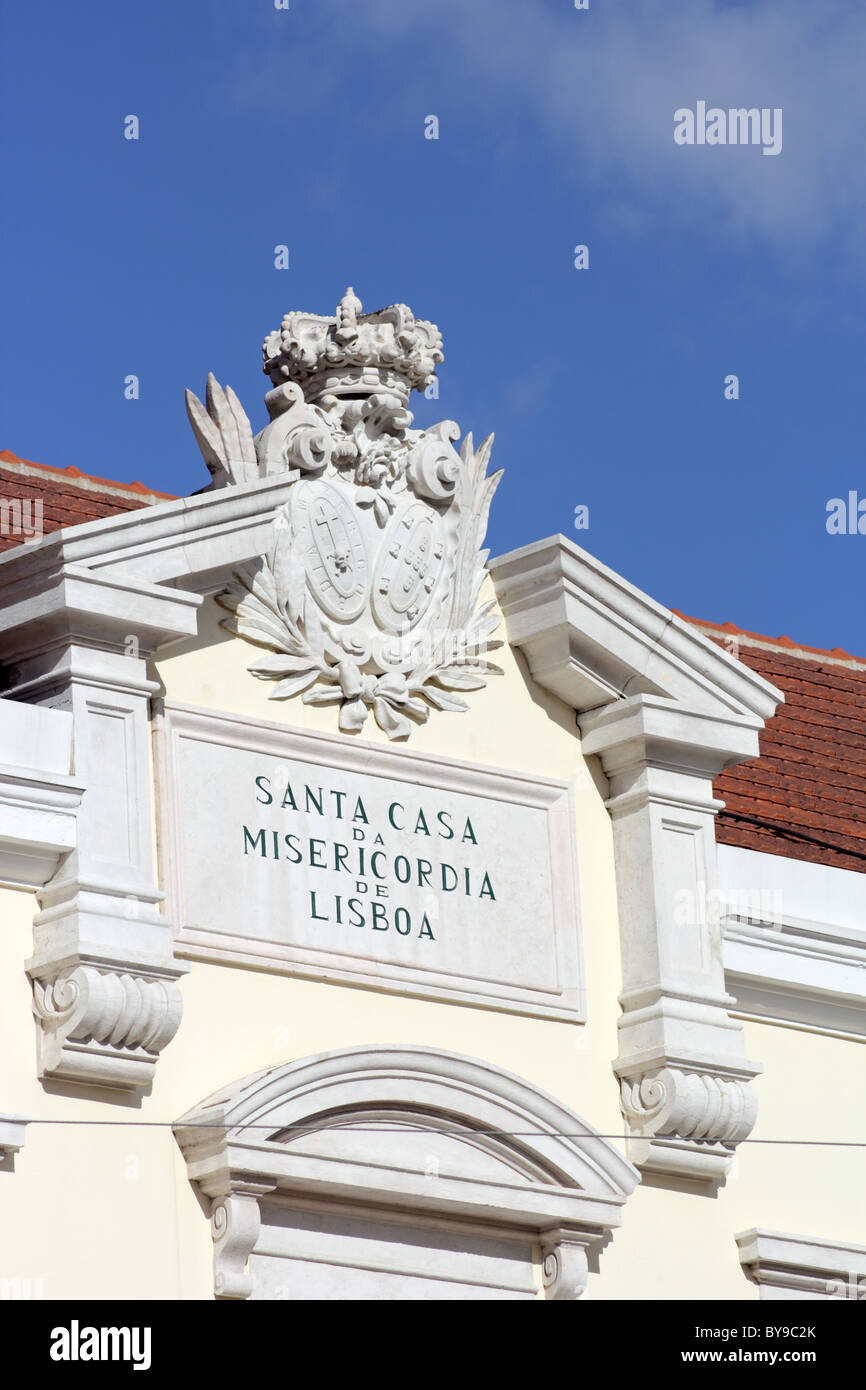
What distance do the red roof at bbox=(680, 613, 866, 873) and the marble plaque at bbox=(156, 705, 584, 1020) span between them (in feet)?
8.47

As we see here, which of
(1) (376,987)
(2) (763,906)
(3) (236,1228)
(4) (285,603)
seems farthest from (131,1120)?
(2) (763,906)

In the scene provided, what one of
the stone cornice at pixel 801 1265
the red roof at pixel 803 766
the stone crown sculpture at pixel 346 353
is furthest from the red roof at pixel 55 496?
the stone cornice at pixel 801 1265

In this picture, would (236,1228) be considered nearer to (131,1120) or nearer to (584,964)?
(131,1120)

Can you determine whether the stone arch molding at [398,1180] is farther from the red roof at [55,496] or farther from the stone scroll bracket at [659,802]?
the red roof at [55,496]

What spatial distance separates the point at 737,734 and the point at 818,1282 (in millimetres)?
2826

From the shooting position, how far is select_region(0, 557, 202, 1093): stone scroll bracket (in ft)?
39.0

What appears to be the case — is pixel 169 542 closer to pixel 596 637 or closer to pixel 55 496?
pixel 596 637

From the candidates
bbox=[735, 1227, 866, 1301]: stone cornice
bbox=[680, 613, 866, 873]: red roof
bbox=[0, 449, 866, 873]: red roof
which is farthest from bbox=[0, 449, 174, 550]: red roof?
bbox=[735, 1227, 866, 1301]: stone cornice

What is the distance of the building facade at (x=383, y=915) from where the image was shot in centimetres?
1205

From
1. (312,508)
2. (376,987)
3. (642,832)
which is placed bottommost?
(376,987)

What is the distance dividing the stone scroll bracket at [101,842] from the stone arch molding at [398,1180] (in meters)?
0.55

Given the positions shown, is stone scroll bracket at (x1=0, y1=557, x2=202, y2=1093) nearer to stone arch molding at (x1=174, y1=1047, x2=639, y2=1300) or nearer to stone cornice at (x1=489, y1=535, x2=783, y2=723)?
stone arch molding at (x1=174, y1=1047, x2=639, y2=1300)

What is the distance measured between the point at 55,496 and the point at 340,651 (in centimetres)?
318
